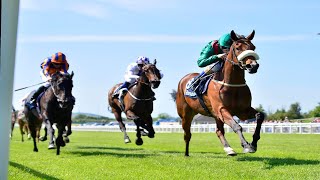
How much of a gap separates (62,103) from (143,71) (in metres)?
2.44

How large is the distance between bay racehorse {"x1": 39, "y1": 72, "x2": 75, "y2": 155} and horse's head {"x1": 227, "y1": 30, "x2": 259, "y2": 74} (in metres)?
4.53

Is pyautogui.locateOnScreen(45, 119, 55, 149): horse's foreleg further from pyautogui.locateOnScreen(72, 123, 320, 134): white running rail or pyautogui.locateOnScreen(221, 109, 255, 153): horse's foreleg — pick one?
pyautogui.locateOnScreen(72, 123, 320, 134): white running rail

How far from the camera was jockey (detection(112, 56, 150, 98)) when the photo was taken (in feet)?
48.0

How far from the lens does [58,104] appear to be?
521 inches

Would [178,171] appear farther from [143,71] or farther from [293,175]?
[143,71]

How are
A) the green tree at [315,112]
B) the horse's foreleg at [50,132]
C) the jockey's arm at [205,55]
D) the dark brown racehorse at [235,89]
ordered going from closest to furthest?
1. the dark brown racehorse at [235,89]
2. the jockey's arm at [205,55]
3. the horse's foreleg at [50,132]
4. the green tree at [315,112]

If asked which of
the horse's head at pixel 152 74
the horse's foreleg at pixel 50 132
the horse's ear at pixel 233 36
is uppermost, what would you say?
the horse's ear at pixel 233 36

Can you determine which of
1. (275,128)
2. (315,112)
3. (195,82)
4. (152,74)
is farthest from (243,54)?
(315,112)

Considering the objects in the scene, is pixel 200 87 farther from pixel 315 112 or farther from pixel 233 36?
pixel 315 112

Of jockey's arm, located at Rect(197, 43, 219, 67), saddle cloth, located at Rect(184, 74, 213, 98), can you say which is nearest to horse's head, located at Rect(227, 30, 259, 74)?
jockey's arm, located at Rect(197, 43, 219, 67)

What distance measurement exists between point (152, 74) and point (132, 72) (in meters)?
2.20

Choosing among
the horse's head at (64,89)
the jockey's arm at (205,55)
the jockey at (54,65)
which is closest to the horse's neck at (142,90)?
the jockey at (54,65)

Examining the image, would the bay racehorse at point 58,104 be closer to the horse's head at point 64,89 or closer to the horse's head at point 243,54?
the horse's head at point 64,89

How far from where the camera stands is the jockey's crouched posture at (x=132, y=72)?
1462 centimetres
